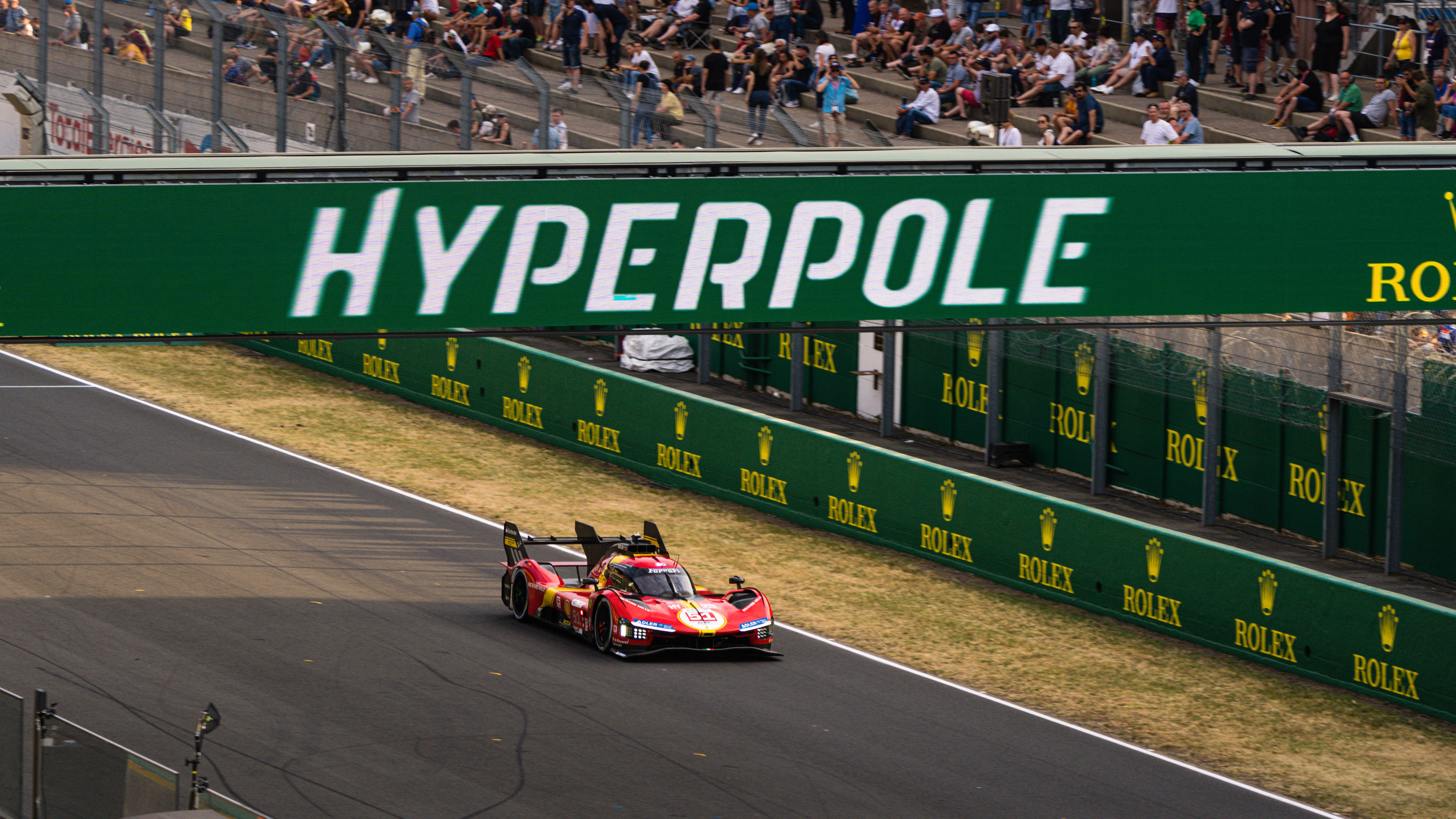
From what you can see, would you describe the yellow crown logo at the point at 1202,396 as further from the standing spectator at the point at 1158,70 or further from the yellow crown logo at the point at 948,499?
the standing spectator at the point at 1158,70

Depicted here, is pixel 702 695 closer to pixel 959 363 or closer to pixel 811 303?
pixel 811 303

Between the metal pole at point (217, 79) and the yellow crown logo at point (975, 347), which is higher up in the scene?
the metal pole at point (217, 79)

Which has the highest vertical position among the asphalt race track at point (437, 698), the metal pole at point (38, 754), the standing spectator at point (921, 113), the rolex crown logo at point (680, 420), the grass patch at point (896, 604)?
the standing spectator at point (921, 113)

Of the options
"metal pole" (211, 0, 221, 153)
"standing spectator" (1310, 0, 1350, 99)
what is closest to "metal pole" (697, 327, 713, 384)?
"metal pole" (211, 0, 221, 153)

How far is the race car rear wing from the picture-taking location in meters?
21.2

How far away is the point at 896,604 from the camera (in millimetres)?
23672

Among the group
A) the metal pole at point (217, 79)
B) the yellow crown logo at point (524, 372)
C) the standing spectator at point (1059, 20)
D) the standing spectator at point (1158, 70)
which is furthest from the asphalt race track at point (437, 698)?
the standing spectator at point (1059, 20)

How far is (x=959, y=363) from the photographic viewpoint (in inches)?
1164

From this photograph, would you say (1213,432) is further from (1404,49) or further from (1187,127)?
(1404,49)

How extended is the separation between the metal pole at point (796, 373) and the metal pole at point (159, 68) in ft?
35.8

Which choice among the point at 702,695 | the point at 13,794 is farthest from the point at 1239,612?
the point at 13,794

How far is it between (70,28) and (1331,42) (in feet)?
70.1

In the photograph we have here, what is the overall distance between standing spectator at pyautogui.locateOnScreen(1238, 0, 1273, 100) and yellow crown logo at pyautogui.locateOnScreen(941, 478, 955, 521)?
917 cm

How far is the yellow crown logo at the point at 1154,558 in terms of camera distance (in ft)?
74.1
